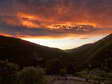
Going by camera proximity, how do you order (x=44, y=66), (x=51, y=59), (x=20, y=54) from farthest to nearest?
1. (x=20, y=54)
2. (x=51, y=59)
3. (x=44, y=66)

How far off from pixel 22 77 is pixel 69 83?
20.0 metres

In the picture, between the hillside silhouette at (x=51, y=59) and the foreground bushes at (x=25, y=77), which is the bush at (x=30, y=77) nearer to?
the foreground bushes at (x=25, y=77)

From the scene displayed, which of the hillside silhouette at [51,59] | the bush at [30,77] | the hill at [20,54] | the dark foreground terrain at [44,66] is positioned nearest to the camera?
the bush at [30,77]

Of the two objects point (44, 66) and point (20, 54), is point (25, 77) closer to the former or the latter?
point (44, 66)

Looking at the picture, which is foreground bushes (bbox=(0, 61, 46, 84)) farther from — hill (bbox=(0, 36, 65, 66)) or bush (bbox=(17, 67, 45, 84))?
hill (bbox=(0, 36, 65, 66))

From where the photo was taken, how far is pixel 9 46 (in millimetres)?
147875

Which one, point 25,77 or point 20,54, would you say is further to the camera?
point 20,54

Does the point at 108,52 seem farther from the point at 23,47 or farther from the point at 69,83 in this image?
the point at 69,83

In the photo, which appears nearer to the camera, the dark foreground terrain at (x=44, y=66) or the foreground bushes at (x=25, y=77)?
the foreground bushes at (x=25, y=77)

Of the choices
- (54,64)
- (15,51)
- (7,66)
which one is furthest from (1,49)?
(7,66)

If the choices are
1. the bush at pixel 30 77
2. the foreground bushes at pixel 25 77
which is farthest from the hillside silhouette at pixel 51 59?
the bush at pixel 30 77

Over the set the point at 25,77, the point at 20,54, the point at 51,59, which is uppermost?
the point at 20,54

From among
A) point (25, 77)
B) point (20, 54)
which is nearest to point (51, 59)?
point (20, 54)

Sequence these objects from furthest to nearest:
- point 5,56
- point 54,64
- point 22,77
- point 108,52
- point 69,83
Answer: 1. point 5,56
2. point 108,52
3. point 54,64
4. point 69,83
5. point 22,77
